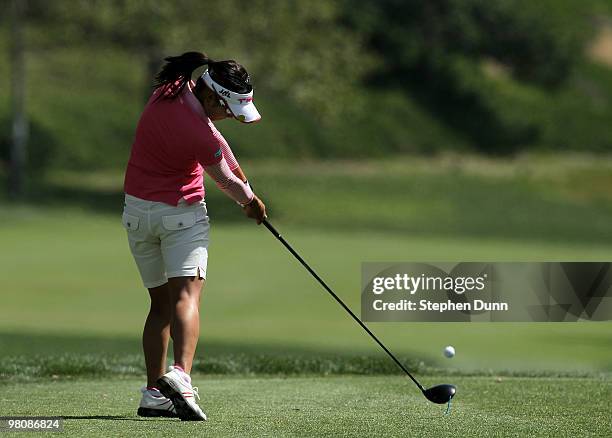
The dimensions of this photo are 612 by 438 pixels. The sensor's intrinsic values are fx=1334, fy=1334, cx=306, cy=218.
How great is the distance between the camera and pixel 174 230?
230 inches

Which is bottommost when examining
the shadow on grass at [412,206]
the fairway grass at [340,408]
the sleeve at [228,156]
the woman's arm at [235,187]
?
the shadow on grass at [412,206]

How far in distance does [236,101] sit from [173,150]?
0.34 meters

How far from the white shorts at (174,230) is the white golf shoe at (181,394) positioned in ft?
1.52

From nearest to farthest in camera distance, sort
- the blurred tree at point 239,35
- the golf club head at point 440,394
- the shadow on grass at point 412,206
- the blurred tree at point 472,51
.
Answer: the golf club head at point 440,394, the shadow on grass at point 412,206, the blurred tree at point 239,35, the blurred tree at point 472,51

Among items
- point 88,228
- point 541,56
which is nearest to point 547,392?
point 88,228

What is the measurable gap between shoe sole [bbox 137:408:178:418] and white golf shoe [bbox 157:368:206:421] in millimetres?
197

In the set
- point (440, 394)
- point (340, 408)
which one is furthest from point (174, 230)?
point (440, 394)

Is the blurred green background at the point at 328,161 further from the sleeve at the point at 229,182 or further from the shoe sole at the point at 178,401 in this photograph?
the sleeve at the point at 229,182

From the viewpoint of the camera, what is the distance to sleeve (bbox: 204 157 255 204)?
5770 millimetres

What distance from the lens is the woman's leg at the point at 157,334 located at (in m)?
6.09

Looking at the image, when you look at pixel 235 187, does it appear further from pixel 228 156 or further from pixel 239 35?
pixel 239 35

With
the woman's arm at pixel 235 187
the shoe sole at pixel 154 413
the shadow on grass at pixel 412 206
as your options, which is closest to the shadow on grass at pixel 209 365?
the shoe sole at pixel 154 413

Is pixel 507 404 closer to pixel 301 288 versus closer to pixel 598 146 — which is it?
pixel 301 288

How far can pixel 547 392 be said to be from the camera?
6785mm
